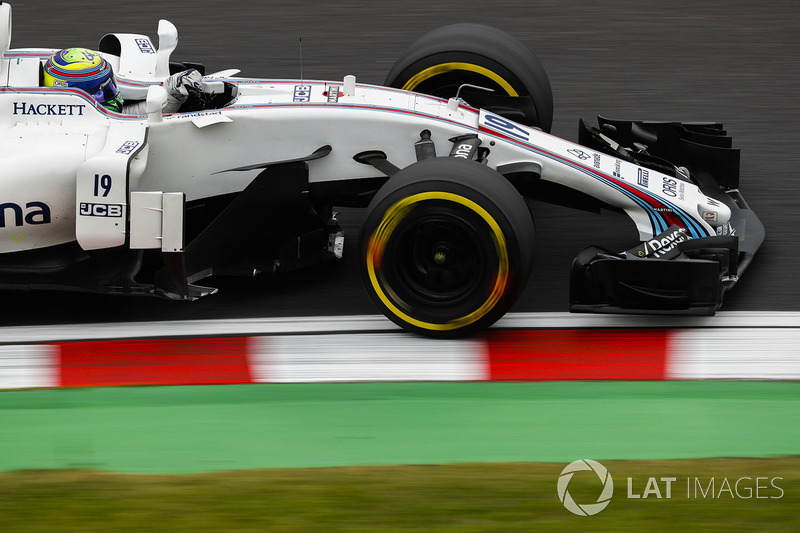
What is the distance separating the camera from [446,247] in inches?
208

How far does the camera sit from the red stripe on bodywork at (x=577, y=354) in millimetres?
5113

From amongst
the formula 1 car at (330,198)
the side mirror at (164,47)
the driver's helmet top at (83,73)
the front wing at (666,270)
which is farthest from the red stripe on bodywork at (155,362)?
the side mirror at (164,47)

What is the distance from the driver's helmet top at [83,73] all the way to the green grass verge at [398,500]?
2.53 m

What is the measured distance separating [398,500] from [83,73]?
3.18 meters

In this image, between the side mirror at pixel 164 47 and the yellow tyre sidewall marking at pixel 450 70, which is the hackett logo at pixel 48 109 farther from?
the yellow tyre sidewall marking at pixel 450 70

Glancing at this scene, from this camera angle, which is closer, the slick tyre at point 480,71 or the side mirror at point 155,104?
the side mirror at point 155,104

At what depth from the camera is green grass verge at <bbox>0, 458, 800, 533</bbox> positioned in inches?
143

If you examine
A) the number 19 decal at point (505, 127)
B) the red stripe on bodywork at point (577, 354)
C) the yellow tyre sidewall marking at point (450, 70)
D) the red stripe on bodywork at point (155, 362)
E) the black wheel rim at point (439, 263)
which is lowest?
the red stripe on bodywork at point (155, 362)

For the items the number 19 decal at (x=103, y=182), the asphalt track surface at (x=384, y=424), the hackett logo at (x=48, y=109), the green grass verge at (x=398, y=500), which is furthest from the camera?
the hackett logo at (x=48, y=109)

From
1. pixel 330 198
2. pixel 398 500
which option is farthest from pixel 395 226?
pixel 398 500

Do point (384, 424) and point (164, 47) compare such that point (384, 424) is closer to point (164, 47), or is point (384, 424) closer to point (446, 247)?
point (446, 247)

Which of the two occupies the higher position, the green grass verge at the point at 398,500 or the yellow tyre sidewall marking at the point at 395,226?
the yellow tyre sidewall marking at the point at 395,226

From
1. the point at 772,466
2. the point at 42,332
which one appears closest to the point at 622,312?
the point at 772,466

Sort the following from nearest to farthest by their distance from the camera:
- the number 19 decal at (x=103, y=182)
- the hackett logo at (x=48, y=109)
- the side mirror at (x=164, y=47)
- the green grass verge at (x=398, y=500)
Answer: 1. the green grass verge at (x=398, y=500)
2. the number 19 decal at (x=103, y=182)
3. the hackett logo at (x=48, y=109)
4. the side mirror at (x=164, y=47)
